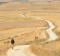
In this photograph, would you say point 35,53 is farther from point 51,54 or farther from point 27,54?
point 51,54

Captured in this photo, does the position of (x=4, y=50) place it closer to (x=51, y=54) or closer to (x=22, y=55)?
(x=22, y=55)

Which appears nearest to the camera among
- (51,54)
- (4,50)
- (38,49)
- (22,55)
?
(51,54)

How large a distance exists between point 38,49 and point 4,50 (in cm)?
471

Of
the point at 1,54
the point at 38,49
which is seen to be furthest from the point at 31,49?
the point at 1,54

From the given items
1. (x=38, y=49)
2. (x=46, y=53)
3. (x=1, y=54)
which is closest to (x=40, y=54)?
(x=46, y=53)

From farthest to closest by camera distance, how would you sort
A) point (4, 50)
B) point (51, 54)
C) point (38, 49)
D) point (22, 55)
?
point (4, 50) < point (38, 49) < point (22, 55) < point (51, 54)

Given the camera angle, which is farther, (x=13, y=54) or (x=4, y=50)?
(x=4, y=50)

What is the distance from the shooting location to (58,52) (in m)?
26.7

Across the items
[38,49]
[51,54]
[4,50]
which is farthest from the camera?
[4,50]

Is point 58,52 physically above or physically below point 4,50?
above

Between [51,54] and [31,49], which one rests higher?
[51,54]

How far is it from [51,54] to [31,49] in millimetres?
5263

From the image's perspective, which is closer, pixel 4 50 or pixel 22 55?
pixel 22 55

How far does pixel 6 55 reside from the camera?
2839 centimetres
